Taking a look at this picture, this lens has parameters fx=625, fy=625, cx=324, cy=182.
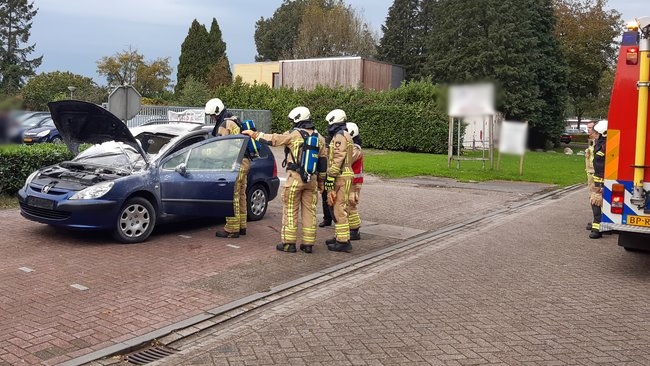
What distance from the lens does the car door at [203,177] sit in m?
8.75

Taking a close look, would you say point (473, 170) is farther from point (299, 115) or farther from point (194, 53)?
point (194, 53)

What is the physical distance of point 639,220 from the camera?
7418 millimetres

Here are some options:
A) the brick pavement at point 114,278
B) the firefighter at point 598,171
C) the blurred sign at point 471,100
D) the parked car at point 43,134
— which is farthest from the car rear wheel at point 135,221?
the parked car at point 43,134

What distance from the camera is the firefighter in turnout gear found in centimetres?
814

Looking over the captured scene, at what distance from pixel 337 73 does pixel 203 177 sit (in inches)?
1176

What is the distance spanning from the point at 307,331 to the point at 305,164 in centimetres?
305

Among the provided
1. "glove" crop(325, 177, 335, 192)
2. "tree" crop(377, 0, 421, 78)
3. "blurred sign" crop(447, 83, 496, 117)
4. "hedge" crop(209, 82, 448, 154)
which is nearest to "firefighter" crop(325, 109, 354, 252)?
"glove" crop(325, 177, 335, 192)

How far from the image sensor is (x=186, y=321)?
560 centimetres

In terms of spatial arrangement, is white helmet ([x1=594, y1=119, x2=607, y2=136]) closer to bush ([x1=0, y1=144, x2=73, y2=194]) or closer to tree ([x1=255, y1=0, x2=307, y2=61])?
bush ([x1=0, y1=144, x2=73, y2=194])

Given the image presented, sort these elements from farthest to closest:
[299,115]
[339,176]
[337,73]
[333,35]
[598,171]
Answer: [333,35] → [337,73] → [598,171] → [339,176] → [299,115]

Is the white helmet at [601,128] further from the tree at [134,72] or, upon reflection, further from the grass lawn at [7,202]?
the tree at [134,72]

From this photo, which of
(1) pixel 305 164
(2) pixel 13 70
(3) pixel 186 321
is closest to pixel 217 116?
(1) pixel 305 164

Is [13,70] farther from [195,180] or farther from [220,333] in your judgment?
[220,333]

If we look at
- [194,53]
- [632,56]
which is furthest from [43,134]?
[194,53]
